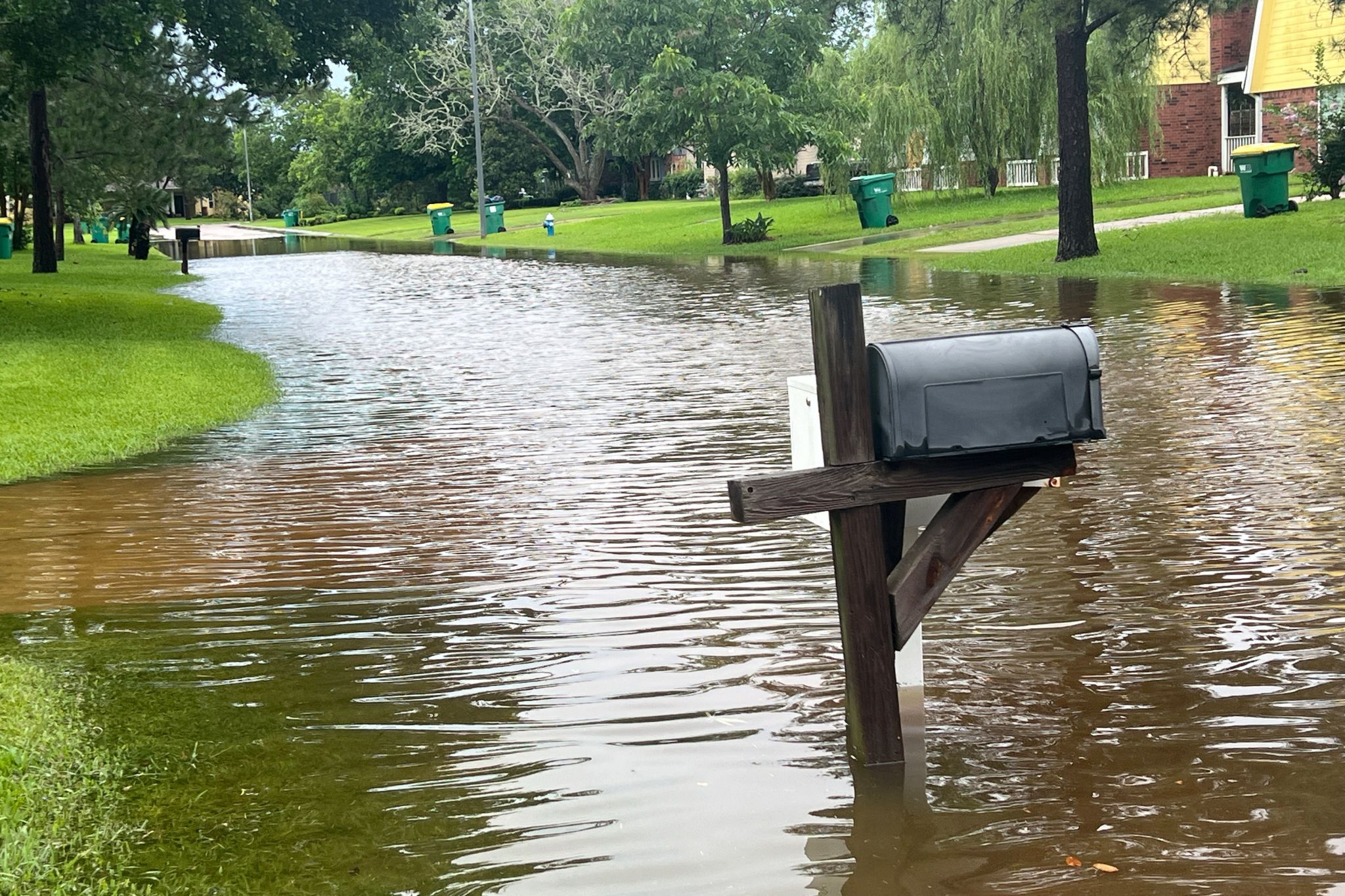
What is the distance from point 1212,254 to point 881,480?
64.9 ft

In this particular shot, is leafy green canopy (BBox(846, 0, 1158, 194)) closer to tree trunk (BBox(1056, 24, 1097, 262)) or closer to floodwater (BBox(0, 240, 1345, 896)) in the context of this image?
tree trunk (BBox(1056, 24, 1097, 262))

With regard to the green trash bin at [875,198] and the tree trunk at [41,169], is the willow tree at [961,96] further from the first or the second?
the tree trunk at [41,169]

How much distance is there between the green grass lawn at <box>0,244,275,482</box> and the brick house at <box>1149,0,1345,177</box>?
93.6ft

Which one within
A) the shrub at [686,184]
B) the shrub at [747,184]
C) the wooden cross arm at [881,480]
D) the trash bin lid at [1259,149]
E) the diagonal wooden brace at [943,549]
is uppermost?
the shrub at [686,184]

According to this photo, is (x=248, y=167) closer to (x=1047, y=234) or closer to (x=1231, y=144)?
(x=1231, y=144)

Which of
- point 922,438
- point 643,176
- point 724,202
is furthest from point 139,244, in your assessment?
point 922,438

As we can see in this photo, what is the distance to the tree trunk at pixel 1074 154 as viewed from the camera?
79.3 feet

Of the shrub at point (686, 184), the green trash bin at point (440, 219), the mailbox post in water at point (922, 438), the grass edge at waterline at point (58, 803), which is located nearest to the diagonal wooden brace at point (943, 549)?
the mailbox post in water at point (922, 438)

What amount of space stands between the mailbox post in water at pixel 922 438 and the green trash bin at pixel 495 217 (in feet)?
175

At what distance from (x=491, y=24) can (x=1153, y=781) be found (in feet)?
225

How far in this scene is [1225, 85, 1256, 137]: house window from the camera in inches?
1758

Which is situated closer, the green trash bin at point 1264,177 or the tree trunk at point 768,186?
the green trash bin at point 1264,177

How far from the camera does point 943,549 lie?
4.50 m

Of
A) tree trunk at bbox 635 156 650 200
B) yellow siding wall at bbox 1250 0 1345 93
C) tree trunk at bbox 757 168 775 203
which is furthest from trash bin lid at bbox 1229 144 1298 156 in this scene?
tree trunk at bbox 635 156 650 200
